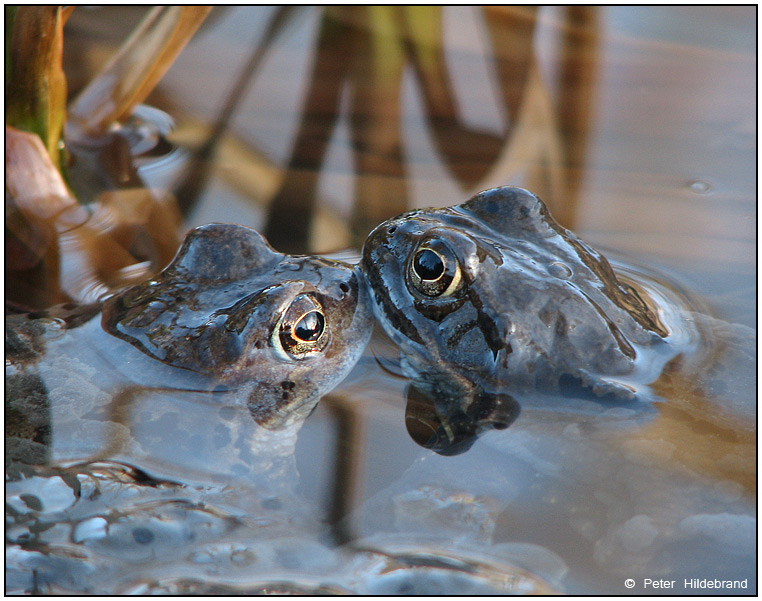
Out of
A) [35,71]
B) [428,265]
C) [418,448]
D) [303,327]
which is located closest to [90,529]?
[303,327]

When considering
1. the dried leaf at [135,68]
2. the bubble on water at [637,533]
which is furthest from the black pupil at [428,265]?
the dried leaf at [135,68]

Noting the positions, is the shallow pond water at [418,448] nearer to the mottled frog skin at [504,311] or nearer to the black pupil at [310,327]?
the mottled frog skin at [504,311]

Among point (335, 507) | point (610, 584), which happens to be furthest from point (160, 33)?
point (610, 584)

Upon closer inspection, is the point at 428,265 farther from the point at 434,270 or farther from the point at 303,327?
the point at 303,327

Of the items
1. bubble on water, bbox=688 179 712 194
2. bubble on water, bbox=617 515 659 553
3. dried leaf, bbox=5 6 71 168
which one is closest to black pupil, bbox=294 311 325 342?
Answer: bubble on water, bbox=617 515 659 553

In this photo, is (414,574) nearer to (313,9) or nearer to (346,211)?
(346,211)

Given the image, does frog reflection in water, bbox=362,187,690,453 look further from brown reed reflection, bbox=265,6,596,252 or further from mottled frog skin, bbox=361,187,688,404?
brown reed reflection, bbox=265,6,596,252
